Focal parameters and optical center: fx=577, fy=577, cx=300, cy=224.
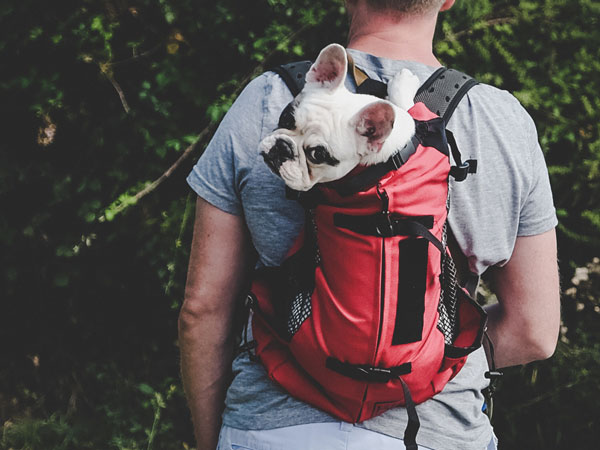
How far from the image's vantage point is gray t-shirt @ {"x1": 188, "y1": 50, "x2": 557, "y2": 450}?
55.8 inches

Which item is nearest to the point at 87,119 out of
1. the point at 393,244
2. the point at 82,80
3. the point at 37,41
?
the point at 82,80

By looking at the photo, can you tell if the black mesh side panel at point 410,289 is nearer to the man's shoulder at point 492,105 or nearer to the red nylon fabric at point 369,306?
the red nylon fabric at point 369,306

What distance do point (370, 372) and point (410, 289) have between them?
20 cm

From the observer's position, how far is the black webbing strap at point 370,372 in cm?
127

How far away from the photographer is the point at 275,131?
136 cm

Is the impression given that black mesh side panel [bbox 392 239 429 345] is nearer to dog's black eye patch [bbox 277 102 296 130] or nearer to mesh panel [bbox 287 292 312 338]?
mesh panel [bbox 287 292 312 338]

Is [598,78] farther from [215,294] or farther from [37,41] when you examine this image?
[37,41]

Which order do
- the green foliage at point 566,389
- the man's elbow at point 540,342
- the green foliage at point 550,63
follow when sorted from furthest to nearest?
1. the green foliage at point 566,389
2. the green foliage at point 550,63
3. the man's elbow at point 540,342


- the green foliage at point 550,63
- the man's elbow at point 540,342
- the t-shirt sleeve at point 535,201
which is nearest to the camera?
the t-shirt sleeve at point 535,201

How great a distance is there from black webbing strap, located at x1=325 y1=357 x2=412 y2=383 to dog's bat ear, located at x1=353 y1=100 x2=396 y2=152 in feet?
1.59

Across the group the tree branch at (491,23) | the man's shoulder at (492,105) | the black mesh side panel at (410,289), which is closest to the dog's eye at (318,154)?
the black mesh side panel at (410,289)

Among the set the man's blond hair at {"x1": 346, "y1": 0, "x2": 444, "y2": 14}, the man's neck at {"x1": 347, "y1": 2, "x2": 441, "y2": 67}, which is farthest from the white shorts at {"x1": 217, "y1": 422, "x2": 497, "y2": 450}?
the man's blond hair at {"x1": 346, "y1": 0, "x2": 444, "y2": 14}

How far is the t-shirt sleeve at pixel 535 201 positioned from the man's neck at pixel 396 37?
0.34 m

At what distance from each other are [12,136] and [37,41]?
0.55 metres
